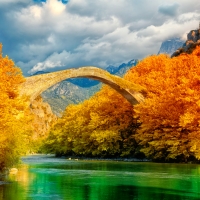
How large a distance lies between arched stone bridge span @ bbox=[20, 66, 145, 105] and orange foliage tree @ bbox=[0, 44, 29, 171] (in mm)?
5188

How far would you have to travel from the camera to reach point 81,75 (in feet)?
125

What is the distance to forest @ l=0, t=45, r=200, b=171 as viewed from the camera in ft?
79.2

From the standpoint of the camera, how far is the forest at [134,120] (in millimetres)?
24125

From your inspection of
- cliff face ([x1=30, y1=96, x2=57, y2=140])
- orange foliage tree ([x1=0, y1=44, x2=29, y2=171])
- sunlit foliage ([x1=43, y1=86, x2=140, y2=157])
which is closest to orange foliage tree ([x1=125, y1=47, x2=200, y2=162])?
sunlit foliage ([x1=43, y1=86, x2=140, y2=157])

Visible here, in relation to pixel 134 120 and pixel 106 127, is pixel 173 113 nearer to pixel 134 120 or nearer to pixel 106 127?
pixel 134 120

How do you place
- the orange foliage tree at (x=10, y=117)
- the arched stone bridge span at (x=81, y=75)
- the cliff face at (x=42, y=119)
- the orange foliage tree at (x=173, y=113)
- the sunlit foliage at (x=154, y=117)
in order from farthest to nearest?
the cliff face at (x=42, y=119)
the sunlit foliage at (x=154, y=117)
the orange foliage tree at (x=173, y=113)
the arched stone bridge span at (x=81, y=75)
the orange foliage tree at (x=10, y=117)

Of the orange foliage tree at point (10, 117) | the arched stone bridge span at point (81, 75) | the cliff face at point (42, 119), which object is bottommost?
the orange foliage tree at point (10, 117)

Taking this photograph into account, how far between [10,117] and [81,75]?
16.3m

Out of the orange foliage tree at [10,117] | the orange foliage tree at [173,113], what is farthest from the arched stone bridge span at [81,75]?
the orange foliage tree at [10,117]

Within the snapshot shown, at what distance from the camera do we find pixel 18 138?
23609 millimetres

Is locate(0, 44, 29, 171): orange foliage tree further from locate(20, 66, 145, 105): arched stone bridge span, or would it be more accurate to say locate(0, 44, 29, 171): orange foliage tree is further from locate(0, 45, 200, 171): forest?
locate(20, 66, 145, 105): arched stone bridge span

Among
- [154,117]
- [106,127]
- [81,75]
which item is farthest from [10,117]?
[106,127]

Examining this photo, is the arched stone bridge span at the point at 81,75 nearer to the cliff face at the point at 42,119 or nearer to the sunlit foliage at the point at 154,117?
the sunlit foliage at the point at 154,117

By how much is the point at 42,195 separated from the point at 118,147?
32.3 meters
